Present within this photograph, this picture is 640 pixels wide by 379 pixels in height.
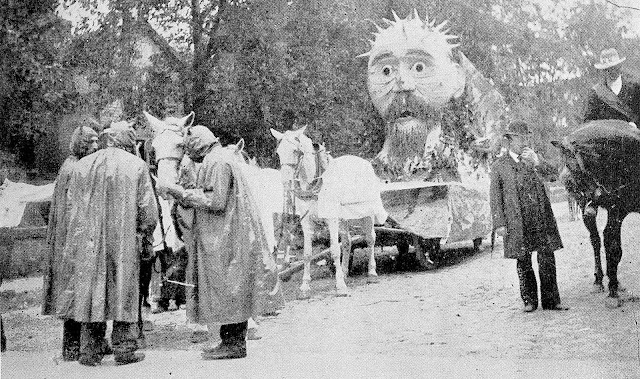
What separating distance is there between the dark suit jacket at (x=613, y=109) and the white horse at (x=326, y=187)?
3640 millimetres

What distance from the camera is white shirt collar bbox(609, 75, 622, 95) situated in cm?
496

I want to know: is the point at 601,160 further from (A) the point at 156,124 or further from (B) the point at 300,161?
(A) the point at 156,124

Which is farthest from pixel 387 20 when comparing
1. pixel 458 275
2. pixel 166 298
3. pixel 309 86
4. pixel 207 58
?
pixel 166 298

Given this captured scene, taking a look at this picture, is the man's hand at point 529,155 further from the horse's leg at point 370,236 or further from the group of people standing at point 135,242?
the horse's leg at point 370,236

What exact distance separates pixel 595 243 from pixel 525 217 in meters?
0.61

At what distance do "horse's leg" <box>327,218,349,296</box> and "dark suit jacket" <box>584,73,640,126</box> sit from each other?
3.82m

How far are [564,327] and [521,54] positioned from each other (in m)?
2.44

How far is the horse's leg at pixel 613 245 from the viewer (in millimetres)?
5180

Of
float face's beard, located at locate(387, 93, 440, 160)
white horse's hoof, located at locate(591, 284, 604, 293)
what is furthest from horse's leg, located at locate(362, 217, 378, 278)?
white horse's hoof, located at locate(591, 284, 604, 293)

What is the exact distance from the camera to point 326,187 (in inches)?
334

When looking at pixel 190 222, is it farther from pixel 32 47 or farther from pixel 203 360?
pixel 32 47

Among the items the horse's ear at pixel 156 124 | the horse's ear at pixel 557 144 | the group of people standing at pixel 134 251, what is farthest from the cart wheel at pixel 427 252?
the group of people standing at pixel 134 251

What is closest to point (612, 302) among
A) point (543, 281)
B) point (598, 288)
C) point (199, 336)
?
point (598, 288)

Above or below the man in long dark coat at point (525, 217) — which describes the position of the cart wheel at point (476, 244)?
below
